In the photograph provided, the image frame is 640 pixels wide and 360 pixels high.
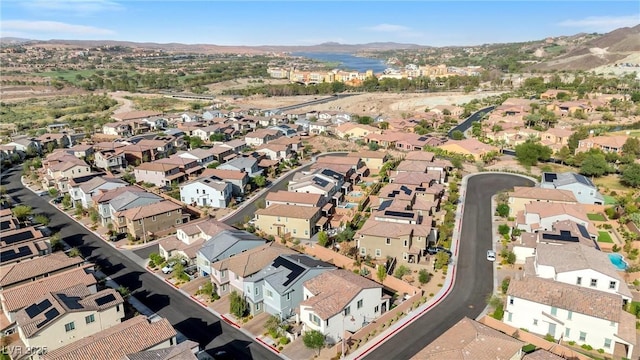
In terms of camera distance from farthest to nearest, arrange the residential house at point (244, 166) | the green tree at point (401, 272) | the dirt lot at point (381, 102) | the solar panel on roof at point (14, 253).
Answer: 1. the dirt lot at point (381, 102)
2. the residential house at point (244, 166)
3. the green tree at point (401, 272)
4. the solar panel on roof at point (14, 253)

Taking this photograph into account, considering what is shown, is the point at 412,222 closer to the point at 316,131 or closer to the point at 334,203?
the point at 334,203

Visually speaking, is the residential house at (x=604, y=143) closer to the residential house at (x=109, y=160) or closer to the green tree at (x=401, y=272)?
the green tree at (x=401, y=272)

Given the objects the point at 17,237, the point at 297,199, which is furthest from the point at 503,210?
the point at 17,237

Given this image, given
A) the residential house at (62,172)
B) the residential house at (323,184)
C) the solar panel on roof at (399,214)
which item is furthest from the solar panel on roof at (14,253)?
the solar panel on roof at (399,214)

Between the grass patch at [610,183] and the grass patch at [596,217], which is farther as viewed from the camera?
the grass patch at [610,183]

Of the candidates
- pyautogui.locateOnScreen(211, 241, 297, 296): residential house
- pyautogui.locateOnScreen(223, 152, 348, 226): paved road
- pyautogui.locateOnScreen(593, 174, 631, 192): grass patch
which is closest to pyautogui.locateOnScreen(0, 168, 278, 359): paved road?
pyautogui.locateOnScreen(211, 241, 297, 296): residential house

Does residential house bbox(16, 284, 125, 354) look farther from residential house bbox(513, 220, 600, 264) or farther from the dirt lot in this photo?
the dirt lot

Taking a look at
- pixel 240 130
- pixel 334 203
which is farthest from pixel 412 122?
pixel 334 203
